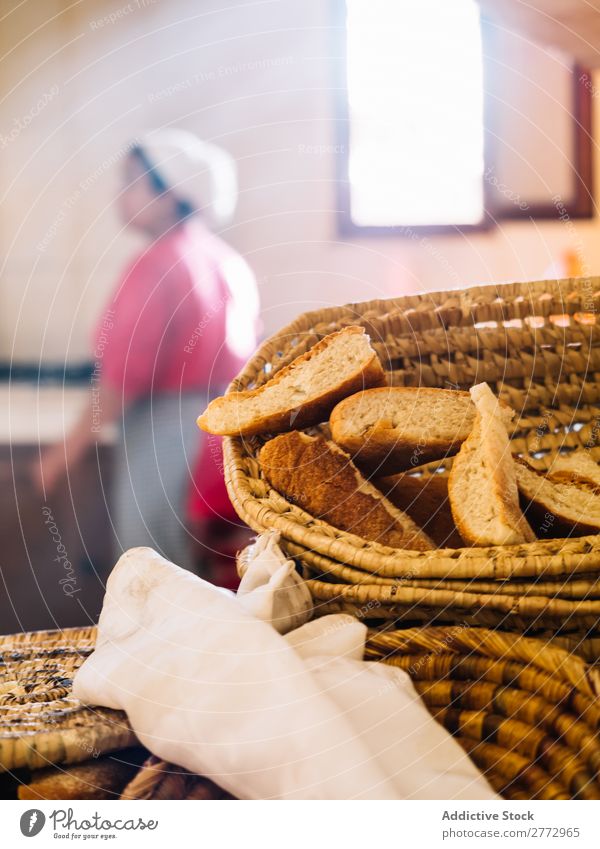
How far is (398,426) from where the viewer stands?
0.52 meters

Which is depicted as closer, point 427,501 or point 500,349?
point 427,501

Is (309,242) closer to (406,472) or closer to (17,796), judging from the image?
(406,472)

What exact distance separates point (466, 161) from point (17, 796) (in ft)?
1.70

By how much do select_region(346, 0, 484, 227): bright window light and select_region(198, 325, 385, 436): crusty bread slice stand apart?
11 cm

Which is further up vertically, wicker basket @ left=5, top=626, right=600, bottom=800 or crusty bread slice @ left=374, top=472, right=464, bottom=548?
crusty bread slice @ left=374, top=472, right=464, bottom=548

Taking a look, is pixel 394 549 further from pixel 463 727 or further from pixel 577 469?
pixel 577 469

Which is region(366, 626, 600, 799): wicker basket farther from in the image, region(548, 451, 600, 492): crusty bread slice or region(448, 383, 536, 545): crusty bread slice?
region(548, 451, 600, 492): crusty bread slice

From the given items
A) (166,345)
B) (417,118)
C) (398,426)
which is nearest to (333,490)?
(398,426)

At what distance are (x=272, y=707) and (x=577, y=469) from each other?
33cm

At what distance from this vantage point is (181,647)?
352 millimetres

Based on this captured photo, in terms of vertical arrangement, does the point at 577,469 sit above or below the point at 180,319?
below

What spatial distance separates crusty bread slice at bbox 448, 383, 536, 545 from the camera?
427 millimetres

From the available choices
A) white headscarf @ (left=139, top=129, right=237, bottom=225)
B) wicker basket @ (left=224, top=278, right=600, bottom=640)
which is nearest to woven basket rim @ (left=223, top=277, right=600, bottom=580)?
wicker basket @ (left=224, top=278, right=600, bottom=640)

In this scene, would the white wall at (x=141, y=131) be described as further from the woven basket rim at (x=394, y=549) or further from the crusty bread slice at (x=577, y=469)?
the crusty bread slice at (x=577, y=469)
